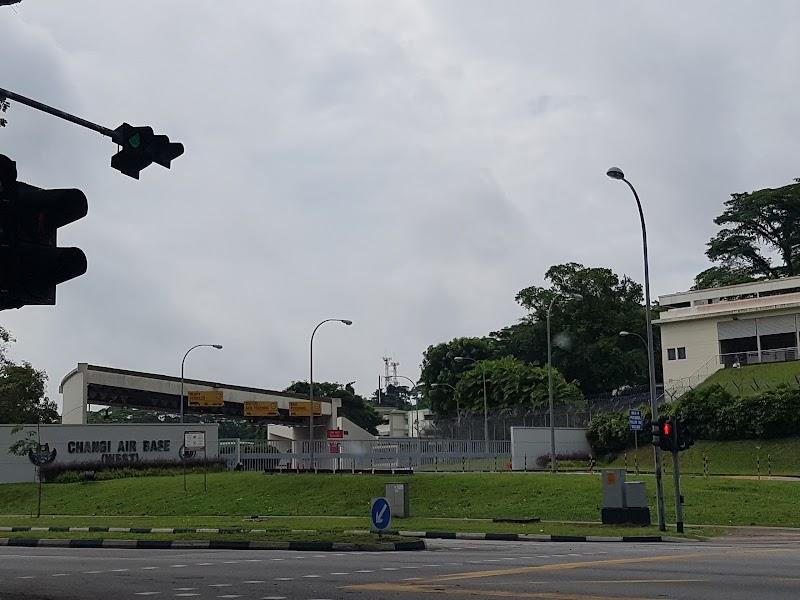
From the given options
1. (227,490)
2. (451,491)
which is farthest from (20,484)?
(451,491)

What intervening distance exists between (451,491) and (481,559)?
63.4 ft

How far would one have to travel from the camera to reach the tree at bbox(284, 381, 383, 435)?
5408 inches

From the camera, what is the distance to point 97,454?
5650cm

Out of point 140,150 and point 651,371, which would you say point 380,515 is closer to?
point 651,371

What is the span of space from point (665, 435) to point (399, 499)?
10133 mm

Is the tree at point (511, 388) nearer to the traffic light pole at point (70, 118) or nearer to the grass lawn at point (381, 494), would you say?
the grass lawn at point (381, 494)

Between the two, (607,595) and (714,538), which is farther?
(714,538)

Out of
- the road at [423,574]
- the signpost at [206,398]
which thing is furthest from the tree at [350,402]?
the road at [423,574]

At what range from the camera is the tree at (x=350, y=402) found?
137375 millimetres

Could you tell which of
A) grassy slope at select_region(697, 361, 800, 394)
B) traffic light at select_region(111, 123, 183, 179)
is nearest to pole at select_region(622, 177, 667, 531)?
traffic light at select_region(111, 123, 183, 179)

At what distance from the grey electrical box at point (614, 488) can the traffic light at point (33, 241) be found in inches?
912

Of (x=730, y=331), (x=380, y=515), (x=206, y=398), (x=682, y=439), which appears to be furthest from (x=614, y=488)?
(x=206, y=398)

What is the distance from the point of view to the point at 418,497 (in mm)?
37719

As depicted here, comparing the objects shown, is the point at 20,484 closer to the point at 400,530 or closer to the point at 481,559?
the point at 400,530
